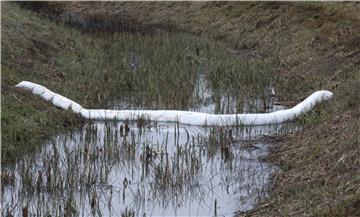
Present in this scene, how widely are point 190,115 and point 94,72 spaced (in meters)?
3.24

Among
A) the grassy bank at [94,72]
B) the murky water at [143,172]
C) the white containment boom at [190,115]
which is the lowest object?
the murky water at [143,172]

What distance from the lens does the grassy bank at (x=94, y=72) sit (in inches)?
332

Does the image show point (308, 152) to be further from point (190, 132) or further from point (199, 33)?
point (199, 33)

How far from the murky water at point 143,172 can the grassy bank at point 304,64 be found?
17.8 inches

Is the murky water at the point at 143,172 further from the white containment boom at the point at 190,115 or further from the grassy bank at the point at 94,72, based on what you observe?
the grassy bank at the point at 94,72

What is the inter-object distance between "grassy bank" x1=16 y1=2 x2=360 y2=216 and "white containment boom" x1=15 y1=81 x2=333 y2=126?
316mm

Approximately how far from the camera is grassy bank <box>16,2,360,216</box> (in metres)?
5.80

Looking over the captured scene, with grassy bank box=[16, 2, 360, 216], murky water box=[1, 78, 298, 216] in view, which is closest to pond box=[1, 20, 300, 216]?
murky water box=[1, 78, 298, 216]

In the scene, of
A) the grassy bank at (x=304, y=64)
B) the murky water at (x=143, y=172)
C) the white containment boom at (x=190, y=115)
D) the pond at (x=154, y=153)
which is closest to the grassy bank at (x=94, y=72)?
the pond at (x=154, y=153)

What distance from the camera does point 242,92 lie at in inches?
414

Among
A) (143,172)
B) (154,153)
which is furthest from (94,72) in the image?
(143,172)

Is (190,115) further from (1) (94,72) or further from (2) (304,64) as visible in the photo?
(2) (304,64)

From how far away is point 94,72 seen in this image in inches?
452

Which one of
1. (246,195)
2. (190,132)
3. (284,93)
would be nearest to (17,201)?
(246,195)
